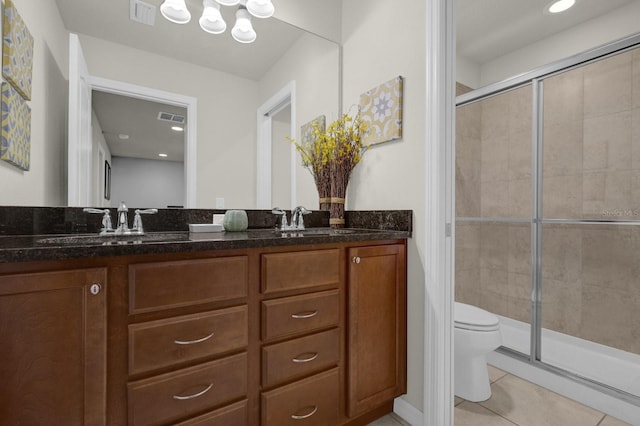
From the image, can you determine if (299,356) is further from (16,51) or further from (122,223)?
(16,51)

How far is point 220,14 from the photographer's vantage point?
168 centimetres

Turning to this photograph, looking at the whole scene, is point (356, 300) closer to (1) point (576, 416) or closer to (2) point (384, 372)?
(2) point (384, 372)

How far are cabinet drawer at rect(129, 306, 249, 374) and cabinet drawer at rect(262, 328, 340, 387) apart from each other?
0.44ft

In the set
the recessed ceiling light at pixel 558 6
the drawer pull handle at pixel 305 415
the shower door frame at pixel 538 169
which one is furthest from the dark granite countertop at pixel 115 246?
the recessed ceiling light at pixel 558 6

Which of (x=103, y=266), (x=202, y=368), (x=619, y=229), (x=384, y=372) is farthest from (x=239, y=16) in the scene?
(x=619, y=229)

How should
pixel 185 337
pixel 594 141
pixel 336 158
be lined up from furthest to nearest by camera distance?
pixel 594 141 → pixel 336 158 → pixel 185 337

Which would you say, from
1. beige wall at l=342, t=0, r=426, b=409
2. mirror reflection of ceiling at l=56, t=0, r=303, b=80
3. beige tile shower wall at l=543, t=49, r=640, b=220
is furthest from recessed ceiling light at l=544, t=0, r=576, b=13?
mirror reflection of ceiling at l=56, t=0, r=303, b=80

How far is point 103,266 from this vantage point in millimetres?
860

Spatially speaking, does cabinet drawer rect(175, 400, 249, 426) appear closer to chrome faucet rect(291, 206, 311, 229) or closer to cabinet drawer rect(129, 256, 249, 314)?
cabinet drawer rect(129, 256, 249, 314)

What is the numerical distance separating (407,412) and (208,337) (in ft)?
3.64

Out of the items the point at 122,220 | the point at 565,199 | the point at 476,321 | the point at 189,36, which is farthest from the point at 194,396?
the point at 565,199

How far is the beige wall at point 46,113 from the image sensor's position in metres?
1.20

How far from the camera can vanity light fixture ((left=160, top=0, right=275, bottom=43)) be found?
1550 mm

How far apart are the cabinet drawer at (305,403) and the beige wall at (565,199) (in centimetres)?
218
